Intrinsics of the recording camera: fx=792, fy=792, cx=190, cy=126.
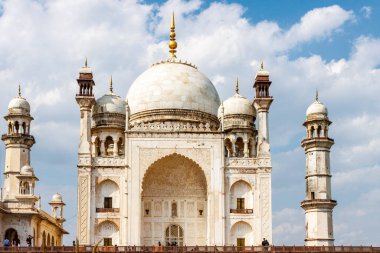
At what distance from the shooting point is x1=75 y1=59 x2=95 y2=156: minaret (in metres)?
35.2

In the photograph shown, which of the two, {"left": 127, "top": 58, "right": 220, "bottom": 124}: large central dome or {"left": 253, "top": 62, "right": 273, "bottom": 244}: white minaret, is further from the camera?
{"left": 127, "top": 58, "right": 220, "bottom": 124}: large central dome

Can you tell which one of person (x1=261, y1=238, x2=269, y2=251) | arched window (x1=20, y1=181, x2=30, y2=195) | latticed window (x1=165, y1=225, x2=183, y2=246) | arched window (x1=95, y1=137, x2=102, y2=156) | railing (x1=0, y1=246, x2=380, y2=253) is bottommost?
railing (x1=0, y1=246, x2=380, y2=253)

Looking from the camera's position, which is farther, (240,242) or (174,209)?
(174,209)

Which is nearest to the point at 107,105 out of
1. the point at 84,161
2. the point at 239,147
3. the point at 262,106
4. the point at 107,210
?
the point at 84,161

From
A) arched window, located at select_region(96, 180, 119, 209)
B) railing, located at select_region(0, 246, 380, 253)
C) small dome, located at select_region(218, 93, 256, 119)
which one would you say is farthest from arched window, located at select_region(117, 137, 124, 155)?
railing, located at select_region(0, 246, 380, 253)

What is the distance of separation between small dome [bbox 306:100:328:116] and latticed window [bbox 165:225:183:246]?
27.7 feet

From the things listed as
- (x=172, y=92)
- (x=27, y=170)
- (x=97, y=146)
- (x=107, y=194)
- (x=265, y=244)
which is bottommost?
(x=265, y=244)

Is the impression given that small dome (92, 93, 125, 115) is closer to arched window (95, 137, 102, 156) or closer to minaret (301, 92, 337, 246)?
arched window (95, 137, 102, 156)

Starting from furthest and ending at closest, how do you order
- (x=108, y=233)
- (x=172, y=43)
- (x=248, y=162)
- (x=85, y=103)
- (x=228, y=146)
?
(x=172, y=43) < (x=228, y=146) < (x=85, y=103) < (x=248, y=162) < (x=108, y=233)

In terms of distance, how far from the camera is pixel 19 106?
38938 mm

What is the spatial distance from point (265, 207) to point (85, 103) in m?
9.35

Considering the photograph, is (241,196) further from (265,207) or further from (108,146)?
(108,146)

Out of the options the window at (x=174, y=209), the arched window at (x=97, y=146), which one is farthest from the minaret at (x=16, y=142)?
the window at (x=174, y=209)

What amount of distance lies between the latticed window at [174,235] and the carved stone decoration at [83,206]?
405cm
